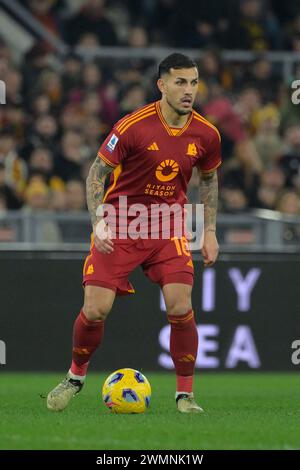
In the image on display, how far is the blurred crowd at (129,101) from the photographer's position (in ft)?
49.6

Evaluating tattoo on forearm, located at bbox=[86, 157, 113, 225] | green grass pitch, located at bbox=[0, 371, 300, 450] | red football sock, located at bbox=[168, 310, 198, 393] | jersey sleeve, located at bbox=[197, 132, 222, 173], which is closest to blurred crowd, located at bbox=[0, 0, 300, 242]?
green grass pitch, located at bbox=[0, 371, 300, 450]

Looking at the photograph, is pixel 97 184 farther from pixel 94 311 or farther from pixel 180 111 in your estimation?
pixel 94 311

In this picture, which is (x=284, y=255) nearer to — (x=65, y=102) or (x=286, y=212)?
(x=286, y=212)

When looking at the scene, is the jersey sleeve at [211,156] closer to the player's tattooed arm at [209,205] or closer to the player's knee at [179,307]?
the player's tattooed arm at [209,205]

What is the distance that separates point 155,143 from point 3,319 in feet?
15.8

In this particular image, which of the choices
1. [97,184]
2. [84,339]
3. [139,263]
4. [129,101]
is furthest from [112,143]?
[129,101]

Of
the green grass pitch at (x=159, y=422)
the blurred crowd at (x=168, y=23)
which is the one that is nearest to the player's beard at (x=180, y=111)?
the green grass pitch at (x=159, y=422)

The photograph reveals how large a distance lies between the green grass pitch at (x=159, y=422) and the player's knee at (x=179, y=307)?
67 cm

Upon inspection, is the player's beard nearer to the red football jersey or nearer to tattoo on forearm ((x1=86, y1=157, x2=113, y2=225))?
the red football jersey

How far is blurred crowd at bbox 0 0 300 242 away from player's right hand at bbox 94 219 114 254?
18.0 feet

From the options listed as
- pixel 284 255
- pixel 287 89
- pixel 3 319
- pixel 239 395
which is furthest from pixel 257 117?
pixel 239 395

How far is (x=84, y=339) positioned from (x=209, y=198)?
128 centimetres

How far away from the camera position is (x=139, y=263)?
30.7 feet

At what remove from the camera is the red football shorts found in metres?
9.19
